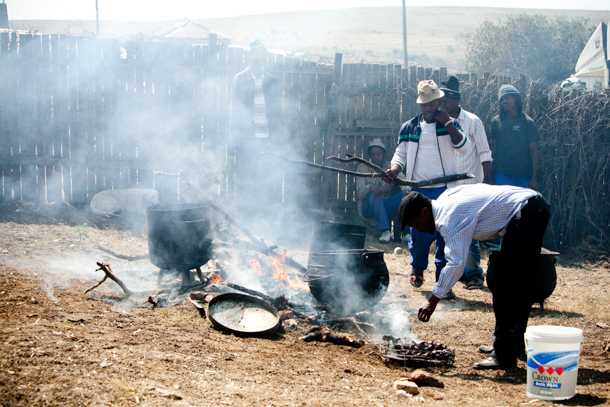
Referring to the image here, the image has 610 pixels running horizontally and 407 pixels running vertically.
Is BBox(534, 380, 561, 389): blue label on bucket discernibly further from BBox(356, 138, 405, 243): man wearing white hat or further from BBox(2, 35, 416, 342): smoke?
BBox(2, 35, 416, 342): smoke

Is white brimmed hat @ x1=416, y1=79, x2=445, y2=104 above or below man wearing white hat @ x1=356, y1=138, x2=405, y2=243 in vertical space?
above

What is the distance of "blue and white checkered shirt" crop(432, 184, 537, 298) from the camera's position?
11.0 ft

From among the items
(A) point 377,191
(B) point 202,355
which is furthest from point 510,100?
(B) point 202,355

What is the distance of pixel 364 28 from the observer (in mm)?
73812

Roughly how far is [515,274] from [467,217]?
2.28 feet

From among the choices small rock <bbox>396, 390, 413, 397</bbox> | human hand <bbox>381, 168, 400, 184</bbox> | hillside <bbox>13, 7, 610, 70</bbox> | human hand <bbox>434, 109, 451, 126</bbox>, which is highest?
hillside <bbox>13, 7, 610, 70</bbox>

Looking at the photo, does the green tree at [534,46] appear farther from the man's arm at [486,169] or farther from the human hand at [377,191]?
the man's arm at [486,169]

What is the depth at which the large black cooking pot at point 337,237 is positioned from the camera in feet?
19.4

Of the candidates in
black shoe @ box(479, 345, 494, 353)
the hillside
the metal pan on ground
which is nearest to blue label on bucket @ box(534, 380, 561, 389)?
black shoe @ box(479, 345, 494, 353)

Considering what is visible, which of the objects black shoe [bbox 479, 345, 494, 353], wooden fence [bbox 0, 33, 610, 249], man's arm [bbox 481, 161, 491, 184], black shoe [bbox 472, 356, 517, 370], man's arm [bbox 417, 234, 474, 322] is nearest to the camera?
man's arm [bbox 417, 234, 474, 322]

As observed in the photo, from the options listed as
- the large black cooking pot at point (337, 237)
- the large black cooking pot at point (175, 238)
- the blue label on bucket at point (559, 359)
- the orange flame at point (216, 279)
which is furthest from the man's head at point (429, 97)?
the orange flame at point (216, 279)

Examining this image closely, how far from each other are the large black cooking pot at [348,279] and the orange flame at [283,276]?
39.1 inches

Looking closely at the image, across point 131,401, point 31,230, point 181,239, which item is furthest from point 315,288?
point 31,230

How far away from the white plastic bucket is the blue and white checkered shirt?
Answer: 695 millimetres
